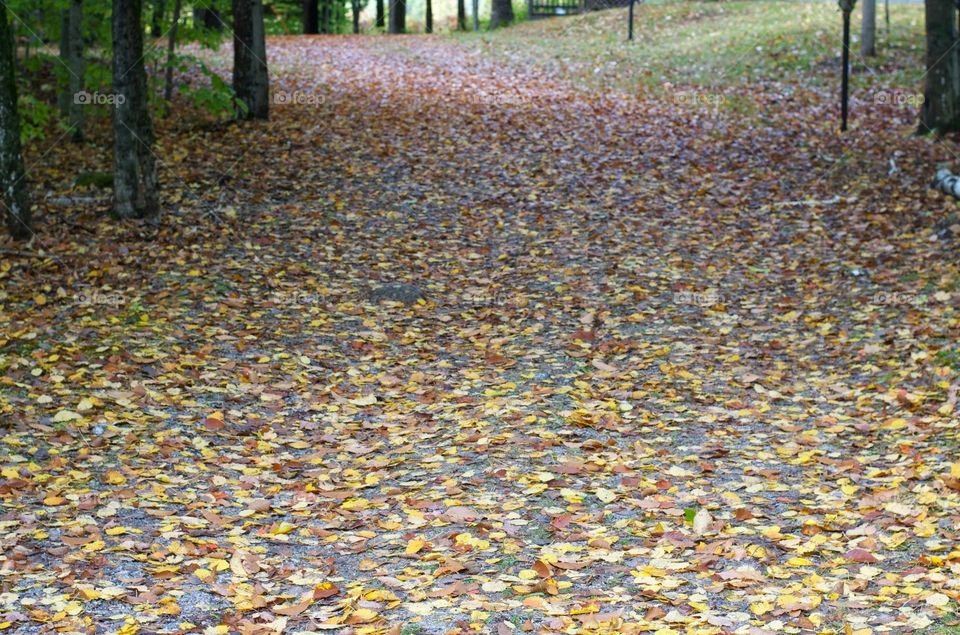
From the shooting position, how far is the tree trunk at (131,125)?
977 cm

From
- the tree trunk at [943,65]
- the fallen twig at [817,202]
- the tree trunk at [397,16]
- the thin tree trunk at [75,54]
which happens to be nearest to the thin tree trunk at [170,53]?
the thin tree trunk at [75,54]

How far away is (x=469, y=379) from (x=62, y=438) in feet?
9.61

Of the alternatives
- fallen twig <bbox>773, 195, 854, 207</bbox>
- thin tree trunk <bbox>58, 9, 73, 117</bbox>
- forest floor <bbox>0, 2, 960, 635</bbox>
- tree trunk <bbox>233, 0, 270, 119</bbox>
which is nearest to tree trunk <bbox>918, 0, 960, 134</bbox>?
forest floor <bbox>0, 2, 960, 635</bbox>

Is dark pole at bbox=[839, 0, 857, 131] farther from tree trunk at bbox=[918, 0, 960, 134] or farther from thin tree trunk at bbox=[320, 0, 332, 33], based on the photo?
thin tree trunk at bbox=[320, 0, 332, 33]

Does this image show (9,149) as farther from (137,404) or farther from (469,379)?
(469,379)

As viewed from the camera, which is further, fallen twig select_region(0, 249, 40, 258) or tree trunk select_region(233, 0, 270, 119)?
tree trunk select_region(233, 0, 270, 119)

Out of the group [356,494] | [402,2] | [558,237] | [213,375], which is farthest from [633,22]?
[356,494]

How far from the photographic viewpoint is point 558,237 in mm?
11117

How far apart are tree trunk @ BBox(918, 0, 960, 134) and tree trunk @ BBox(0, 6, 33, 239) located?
10290 millimetres

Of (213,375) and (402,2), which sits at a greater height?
(402,2)

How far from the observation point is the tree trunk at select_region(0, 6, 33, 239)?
918cm

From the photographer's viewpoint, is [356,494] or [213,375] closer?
[356,494]

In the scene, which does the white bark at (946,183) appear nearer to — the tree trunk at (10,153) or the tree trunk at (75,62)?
the tree trunk at (10,153)

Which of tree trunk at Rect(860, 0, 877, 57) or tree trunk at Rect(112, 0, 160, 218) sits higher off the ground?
tree trunk at Rect(860, 0, 877, 57)
